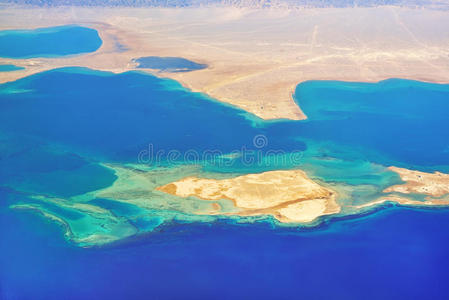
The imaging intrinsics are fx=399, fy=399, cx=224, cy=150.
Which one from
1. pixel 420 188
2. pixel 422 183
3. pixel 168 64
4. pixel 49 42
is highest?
pixel 49 42

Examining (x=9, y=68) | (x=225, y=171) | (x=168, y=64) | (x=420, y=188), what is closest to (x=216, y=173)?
(x=225, y=171)

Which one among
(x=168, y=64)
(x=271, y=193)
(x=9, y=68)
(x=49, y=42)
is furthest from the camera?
(x=49, y=42)

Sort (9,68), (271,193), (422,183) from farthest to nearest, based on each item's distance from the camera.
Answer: (9,68) → (422,183) → (271,193)

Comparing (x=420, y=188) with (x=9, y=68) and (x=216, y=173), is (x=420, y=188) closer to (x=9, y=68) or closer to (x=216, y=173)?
(x=216, y=173)

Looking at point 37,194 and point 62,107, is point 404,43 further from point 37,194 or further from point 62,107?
point 37,194

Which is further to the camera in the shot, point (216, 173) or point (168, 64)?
point (168, 64)

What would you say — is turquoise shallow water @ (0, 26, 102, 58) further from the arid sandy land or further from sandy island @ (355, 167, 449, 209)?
sandy island @ (355, 167, 449, 209)

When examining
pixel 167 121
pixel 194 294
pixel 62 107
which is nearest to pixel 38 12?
pixel 62 107

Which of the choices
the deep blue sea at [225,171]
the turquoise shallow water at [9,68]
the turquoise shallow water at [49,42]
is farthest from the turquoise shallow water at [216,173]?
the turquoise shallow water at [49,42]
